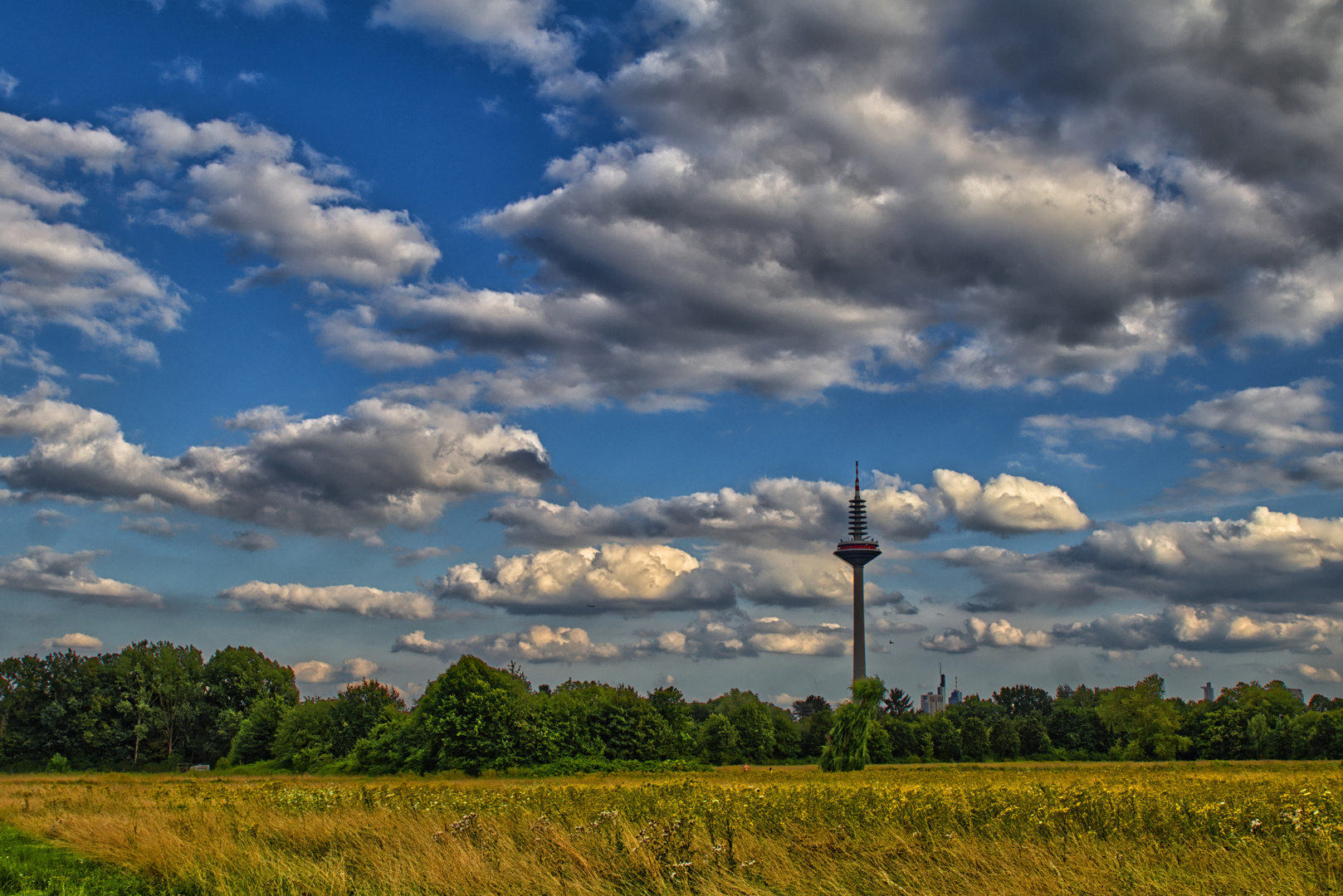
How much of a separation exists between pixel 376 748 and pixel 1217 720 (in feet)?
370

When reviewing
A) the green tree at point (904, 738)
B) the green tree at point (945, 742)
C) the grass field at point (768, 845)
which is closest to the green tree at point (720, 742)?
the green tree at point (904, 738)

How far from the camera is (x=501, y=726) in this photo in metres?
84.0

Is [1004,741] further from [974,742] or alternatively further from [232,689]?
[232,689]

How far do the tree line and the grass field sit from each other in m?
65.4

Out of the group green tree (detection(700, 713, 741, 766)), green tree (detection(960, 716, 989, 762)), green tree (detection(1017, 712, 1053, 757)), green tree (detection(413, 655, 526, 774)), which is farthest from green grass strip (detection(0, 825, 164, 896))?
green tree (detection(1017, 712, 1053, 757))

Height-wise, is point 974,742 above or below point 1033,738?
below

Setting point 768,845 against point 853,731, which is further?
point 853,731

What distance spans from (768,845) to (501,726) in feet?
245

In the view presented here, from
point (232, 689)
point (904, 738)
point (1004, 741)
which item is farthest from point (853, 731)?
point (232, 689)

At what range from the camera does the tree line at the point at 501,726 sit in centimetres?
8506

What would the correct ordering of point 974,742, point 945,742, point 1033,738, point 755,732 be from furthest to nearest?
1. point 1033,738
2. point 974,742
3. point 945,742
4. point 755,732

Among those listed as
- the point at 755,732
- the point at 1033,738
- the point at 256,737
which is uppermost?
the point at 755,732

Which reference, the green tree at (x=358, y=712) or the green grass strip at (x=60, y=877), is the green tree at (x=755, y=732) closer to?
the green tree at (x=358, y=712)

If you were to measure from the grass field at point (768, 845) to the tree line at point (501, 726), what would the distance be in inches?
2575
